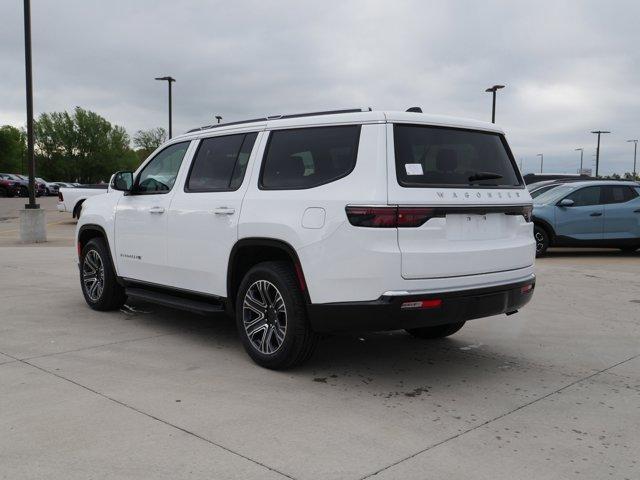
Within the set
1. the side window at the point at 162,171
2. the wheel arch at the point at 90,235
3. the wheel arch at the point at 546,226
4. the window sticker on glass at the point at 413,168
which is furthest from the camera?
the wheel arch at the point at 546,226

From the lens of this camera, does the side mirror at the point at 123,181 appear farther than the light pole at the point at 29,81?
No

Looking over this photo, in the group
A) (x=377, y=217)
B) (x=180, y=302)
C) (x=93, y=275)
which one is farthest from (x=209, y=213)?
(x=93, y=275)

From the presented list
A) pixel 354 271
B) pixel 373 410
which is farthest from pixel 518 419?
pixel 354 271

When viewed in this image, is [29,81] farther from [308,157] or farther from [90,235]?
[308,157]

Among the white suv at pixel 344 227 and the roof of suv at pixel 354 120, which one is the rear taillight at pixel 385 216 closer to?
the white suv at pixel 344 227

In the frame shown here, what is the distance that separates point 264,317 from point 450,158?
1.78 metres

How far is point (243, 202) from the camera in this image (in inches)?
192

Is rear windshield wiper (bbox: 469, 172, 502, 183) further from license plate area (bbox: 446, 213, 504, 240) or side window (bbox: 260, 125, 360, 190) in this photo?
side window (bbox: 260, 125, 360, 190)

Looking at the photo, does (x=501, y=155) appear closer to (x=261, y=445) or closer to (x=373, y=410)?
(x=373, y=410)

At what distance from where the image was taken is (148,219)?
595 centimetres

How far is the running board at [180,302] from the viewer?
5.22 metres

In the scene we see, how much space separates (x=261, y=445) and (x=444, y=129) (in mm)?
2489

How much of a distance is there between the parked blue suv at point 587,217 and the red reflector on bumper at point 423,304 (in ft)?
31.1

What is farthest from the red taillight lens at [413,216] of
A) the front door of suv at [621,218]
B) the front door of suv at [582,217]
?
the front door of suv at [621,218]
